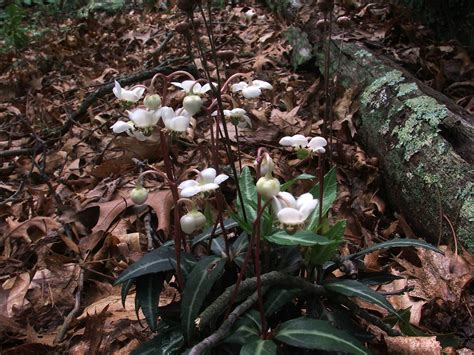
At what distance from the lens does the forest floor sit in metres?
1.83

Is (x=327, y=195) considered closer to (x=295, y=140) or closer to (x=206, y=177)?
(x=295, y=140)

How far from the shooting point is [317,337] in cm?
126

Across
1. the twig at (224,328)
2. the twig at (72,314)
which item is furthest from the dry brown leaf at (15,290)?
the twig at (224,328)

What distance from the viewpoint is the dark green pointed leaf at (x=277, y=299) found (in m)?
1.41

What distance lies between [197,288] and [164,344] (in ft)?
0.76

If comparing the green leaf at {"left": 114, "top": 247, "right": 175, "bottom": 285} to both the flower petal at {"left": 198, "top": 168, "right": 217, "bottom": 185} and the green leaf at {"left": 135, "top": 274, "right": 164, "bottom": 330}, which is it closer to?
the green leaf at {"left": 135, "top": 274, "right": 164, "bottom": 330}

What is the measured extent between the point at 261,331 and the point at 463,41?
3303 millimetres

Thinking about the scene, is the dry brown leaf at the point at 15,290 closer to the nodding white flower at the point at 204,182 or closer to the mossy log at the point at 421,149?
the nodding white flower at the point at 204,182

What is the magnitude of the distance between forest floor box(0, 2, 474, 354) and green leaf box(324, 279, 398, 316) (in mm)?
236

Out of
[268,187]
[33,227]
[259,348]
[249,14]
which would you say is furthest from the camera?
[249,14]

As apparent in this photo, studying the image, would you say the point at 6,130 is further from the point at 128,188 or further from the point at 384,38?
the point at 384,38

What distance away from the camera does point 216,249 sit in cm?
165

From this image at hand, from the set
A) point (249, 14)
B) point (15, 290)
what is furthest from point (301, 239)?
point (249, 14)

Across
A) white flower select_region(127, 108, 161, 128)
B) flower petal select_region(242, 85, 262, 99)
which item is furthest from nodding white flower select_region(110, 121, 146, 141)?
flower petal select_region(242, 85, 262, 99)
